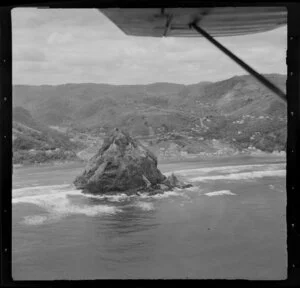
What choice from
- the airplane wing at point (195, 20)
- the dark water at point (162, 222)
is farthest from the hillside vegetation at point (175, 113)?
the airplane wing at point (195, 20)

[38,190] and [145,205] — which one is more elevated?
[38,190]

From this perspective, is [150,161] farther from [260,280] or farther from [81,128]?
[260,280]

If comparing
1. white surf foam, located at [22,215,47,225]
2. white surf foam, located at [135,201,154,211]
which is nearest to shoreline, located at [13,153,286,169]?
white surf foam, located at [135,201,154,211]

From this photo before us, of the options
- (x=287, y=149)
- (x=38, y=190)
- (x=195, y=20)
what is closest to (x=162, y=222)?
(x=38, y=190)

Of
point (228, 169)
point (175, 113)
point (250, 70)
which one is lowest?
point (228, 169)

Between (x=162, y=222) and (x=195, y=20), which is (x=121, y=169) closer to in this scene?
(x=162, y=222)
